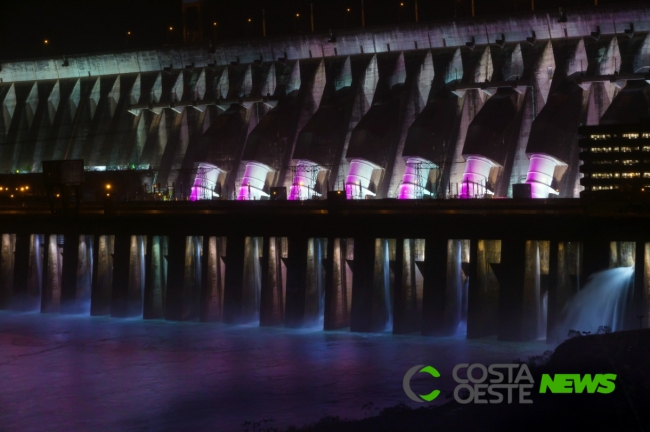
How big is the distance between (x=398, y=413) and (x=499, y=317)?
1766 centimetres

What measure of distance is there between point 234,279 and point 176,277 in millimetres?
4356

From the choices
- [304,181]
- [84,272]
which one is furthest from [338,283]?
[304,181]

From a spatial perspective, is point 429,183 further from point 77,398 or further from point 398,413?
point 398,413

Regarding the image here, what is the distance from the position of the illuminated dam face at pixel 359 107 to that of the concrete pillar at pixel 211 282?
44.3ft

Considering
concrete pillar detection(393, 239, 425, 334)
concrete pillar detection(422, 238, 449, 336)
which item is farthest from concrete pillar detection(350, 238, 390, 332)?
concrete pillar detection(422, 238, 449, 336)

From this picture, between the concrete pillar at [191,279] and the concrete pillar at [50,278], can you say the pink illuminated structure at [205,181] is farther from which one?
the concrete pillar at [191,279]

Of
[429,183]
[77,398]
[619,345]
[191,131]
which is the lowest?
[77,398]

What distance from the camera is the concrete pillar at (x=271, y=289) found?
172ft

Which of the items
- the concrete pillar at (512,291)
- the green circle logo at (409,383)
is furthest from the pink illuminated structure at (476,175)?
the green circle logo at (409,383)

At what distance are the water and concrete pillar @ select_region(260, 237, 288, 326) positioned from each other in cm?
1696

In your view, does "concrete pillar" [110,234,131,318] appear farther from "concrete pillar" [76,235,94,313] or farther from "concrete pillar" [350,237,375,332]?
"concrete pillar" [350,237,375,332]

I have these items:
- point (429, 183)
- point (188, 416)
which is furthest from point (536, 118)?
point (188, 416)

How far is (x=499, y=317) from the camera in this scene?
4397 centimetres

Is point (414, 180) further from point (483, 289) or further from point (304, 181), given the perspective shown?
point (483, 289)
